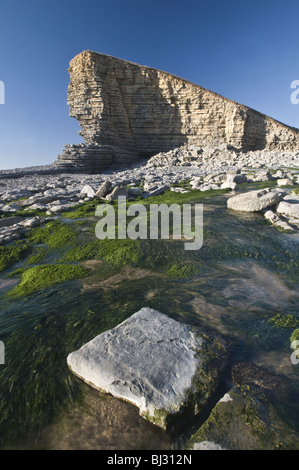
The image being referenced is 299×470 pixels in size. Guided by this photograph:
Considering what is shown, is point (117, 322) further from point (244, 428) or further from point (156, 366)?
point (244, 428)

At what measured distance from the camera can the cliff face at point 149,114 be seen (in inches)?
1041

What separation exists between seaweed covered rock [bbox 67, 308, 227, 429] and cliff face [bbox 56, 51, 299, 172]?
24.5m

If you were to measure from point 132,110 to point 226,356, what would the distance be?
1254 inches

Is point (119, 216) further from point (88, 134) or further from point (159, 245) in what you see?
point (88, 134)

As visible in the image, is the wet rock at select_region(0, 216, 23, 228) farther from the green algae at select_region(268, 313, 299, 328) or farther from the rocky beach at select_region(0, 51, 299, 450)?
the green algae at select_region(268, 313, 299, 328)

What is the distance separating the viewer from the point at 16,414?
1.86 metres

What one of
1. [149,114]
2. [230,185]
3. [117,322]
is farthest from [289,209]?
[149,114]

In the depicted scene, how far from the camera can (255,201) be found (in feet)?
23.7

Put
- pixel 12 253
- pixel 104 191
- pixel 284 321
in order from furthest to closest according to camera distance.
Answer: pixel 104 191
pixel 12 253
pixel 284 321

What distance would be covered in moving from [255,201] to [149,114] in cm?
2646

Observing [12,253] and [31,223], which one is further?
[31,223]

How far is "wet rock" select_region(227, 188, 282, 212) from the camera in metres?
7.07

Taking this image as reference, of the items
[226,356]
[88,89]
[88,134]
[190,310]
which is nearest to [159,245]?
[190,310]

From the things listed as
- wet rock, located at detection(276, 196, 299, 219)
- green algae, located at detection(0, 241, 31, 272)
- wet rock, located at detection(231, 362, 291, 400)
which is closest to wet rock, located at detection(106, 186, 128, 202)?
green algae, located at detection(0, 241, 31, 272)
